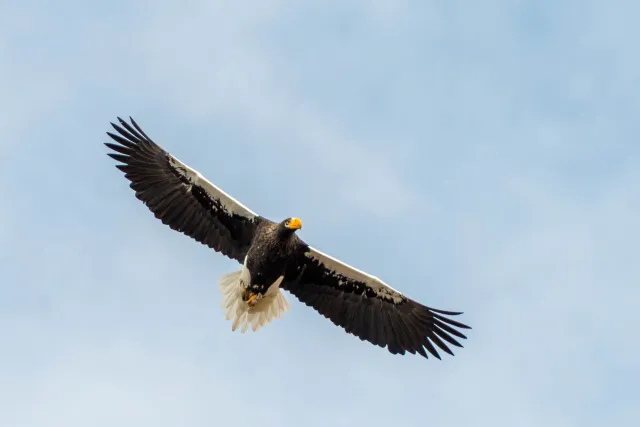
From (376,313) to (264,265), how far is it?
229cm

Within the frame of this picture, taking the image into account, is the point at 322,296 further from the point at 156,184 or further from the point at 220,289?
the point at 156,184

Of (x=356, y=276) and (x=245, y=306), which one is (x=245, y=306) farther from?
(x=356, y=276)

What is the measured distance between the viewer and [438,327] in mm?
16938

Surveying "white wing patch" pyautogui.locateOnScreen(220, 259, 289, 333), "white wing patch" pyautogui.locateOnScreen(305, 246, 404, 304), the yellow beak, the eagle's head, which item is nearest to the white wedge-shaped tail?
"white wing patch" pyautogui.locateOnScreen(220, 259, 289, 333)

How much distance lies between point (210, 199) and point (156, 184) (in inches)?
38.3

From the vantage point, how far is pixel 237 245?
1670 cm

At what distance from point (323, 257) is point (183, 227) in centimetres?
247

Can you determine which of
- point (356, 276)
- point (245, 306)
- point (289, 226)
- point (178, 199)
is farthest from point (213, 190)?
point (356, 276)

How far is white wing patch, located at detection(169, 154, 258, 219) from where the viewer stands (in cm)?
1638

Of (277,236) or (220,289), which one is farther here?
(220,289)

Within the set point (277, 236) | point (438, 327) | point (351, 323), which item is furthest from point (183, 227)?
point (438, 327)

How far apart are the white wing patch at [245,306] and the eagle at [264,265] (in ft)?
0.08

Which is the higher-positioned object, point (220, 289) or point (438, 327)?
point (438, 327)

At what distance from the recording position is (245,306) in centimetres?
1722
